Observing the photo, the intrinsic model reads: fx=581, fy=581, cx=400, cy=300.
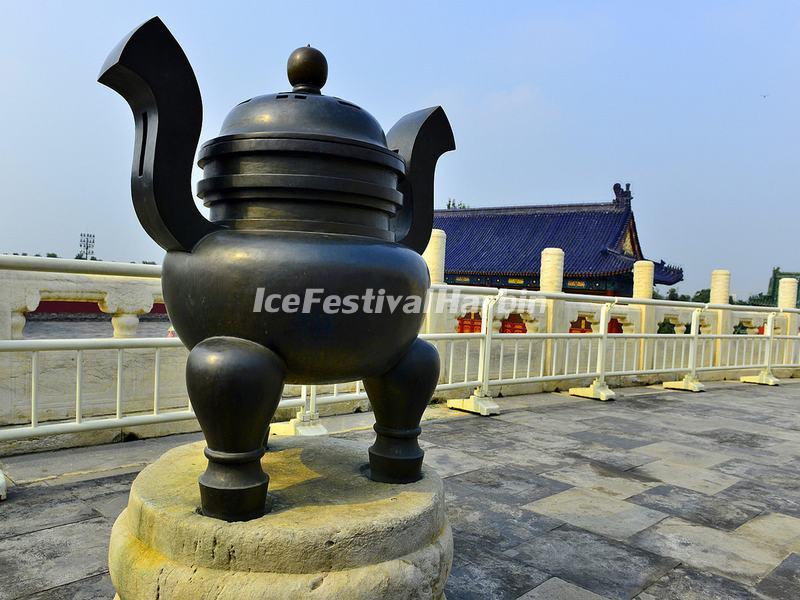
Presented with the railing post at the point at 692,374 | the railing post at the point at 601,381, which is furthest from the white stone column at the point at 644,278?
the railing post at the point at 601,381

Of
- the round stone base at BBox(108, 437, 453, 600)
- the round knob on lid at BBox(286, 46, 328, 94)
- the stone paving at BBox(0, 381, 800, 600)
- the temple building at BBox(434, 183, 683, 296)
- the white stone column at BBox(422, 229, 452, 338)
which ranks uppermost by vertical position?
the temple building at BBox(434, 183, 683, 296)

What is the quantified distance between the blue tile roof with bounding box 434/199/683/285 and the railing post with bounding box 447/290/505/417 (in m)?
14.7

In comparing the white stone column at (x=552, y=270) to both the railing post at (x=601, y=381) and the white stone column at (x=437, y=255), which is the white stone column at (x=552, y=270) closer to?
the railing post at (x=601, y=381)

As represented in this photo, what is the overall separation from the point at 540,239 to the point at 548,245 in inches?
26.1

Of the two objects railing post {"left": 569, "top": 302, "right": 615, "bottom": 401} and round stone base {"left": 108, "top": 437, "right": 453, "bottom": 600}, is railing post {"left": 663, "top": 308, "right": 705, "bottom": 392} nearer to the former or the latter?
railing post {"left": 569, "top": 302, "right": 615, "bottom": 401}

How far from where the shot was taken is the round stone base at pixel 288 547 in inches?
54.6

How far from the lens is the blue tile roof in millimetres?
20016

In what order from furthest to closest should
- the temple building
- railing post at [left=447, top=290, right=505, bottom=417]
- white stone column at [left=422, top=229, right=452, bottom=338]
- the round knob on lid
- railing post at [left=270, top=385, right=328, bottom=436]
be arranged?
the temple building < white stone column at [left=422, top=229, right=452, bottom=338] < railing post at [left=447, top=290, right=505, bottom=417] < railing post at [left=270, top=385, right=328, bottom=436] < the round knob on lid

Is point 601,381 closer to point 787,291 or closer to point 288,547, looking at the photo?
point 288,547

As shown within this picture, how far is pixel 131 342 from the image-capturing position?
3.45m

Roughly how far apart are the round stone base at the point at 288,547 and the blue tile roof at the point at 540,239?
18557mm

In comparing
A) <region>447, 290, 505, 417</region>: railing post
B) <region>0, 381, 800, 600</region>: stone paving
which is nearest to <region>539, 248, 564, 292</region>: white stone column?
<region>447, 290, 505, 417</region>: railing post

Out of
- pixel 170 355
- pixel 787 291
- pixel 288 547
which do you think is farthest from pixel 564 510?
pixel 787 291

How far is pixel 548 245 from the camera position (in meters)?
21.7
